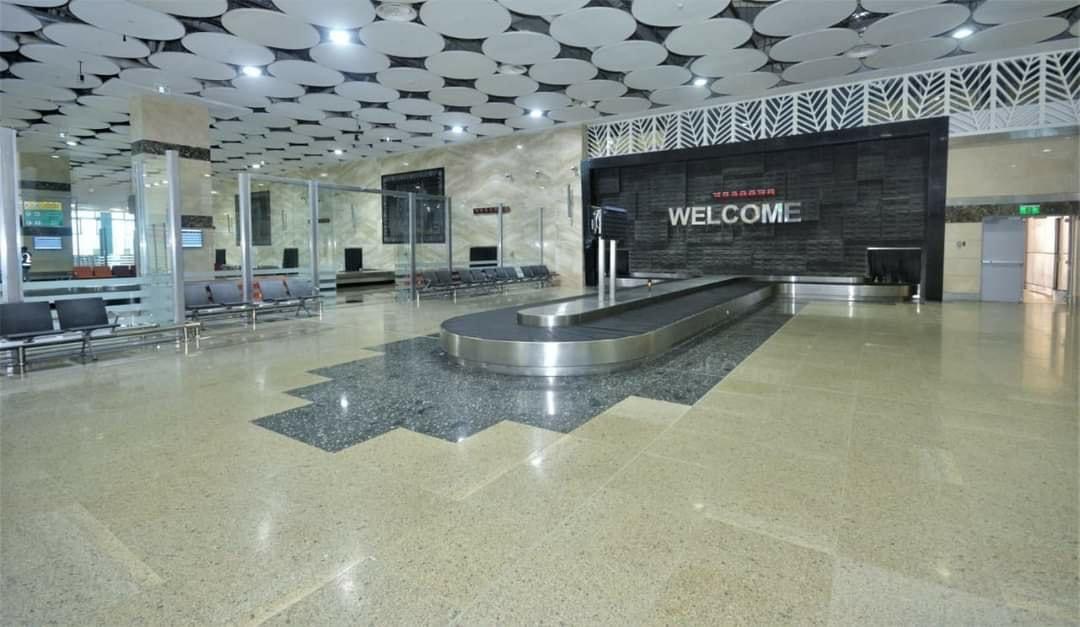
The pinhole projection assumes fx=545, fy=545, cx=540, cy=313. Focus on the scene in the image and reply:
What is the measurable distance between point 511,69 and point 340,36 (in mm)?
3579

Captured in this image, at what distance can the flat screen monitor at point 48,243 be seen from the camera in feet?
22.5

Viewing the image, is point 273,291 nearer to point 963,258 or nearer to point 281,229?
point 281,229

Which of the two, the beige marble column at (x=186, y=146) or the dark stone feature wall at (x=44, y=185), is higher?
the beige marble column at (x=186, y=146)

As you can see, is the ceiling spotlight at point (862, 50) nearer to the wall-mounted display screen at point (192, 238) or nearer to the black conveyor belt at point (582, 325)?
the black conveyor belt at point (582, 325)

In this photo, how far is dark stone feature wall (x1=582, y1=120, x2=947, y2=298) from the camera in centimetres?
1370

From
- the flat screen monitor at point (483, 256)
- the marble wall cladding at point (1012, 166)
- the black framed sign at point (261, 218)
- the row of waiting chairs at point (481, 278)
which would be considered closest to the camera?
the black framed sign at point (261, 218)

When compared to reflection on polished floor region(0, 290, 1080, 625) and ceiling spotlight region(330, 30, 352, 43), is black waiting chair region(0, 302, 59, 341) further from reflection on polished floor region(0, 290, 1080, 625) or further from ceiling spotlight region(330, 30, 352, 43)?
ceiling spotlight region(330, 30, 352, 43)

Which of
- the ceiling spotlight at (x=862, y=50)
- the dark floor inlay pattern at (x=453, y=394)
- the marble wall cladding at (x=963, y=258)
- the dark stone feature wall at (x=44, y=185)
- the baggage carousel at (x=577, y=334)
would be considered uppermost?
the ceiling spotlight at (x=862, y=50)

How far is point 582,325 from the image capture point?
674 cm

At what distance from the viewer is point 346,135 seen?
18.2m

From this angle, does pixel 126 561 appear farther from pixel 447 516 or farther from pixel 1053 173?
pixel 1053 173

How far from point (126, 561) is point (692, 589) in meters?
2.20

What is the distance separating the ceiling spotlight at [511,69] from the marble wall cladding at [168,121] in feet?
25.4

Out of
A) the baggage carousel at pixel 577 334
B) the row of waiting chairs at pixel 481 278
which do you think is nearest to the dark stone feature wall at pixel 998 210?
the baggage carousel at pixel 577 334
